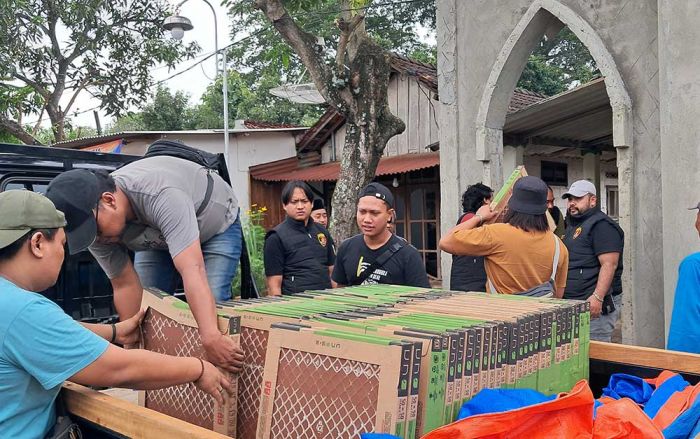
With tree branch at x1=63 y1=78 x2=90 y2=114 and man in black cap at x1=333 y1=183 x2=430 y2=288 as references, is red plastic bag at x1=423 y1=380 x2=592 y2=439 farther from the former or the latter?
tree branch at x1=63 y1=78 x2=90 y2=114

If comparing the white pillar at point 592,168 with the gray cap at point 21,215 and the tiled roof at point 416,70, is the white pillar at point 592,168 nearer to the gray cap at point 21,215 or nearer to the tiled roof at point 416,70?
the tiled roof at point 416,70

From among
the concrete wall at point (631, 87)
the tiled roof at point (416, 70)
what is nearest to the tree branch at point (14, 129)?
the tiled roof at point (416, 70)

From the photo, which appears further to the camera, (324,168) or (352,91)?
(324,168)

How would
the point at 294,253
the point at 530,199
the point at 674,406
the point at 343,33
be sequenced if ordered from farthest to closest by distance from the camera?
the point at 343,33, the point at 294,253, the point at 530,199, the point at 674,406

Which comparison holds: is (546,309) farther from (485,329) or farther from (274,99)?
(274,99)

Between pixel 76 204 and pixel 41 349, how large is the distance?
0.62m

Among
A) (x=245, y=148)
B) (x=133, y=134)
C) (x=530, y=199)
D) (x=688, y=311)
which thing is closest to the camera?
(x=688, y=311)

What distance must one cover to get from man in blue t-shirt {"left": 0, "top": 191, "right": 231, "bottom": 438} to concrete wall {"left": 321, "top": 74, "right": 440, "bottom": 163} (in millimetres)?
11481

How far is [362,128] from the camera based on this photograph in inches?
325

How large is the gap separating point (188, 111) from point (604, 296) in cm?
2185

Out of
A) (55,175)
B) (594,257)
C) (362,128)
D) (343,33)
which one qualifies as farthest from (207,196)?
(343,33)

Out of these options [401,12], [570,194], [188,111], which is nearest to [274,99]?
[188,111]

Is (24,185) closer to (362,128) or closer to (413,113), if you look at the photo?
(362,128)

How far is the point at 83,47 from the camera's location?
1223 cm
